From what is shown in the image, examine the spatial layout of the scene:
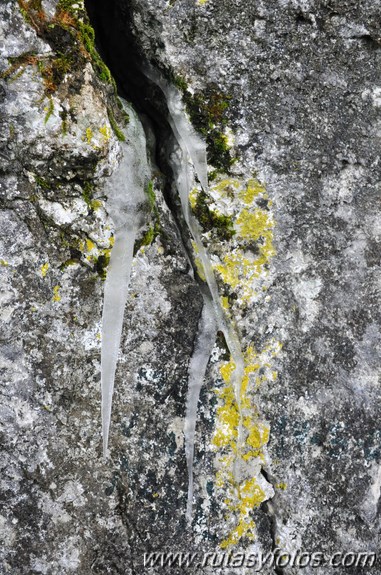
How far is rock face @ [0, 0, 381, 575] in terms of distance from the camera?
143cm

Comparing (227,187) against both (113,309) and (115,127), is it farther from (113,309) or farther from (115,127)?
(113,309)

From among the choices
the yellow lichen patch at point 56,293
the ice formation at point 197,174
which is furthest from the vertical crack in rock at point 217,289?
the yellow lichen patch at point 56,293

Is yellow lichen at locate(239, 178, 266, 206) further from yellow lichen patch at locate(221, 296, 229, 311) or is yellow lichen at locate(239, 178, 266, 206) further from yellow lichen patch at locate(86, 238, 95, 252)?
yellow lichen patch at locate(86, 238, 95, 252)

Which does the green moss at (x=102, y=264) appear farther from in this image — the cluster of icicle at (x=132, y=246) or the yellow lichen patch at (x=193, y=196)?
the yellow lichen patch at (x=193, y=196)

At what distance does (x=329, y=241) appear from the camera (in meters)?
1.66

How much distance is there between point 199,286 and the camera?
1.61 m

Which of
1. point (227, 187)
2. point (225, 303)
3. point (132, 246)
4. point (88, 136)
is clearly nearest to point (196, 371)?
point (225, 303)

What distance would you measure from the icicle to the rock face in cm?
2

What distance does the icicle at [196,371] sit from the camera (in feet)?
5.10

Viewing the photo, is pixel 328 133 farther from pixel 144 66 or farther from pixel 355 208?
pixel 144 66

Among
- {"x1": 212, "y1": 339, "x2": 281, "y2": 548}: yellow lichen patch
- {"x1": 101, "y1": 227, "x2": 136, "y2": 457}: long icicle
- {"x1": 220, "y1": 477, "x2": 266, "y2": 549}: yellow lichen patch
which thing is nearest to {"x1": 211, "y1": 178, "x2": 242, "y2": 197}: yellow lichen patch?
{"x1": 101, "y1": 227, "x2": 136, "y2": 457}: long icicle

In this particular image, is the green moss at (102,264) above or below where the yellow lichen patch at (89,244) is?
below

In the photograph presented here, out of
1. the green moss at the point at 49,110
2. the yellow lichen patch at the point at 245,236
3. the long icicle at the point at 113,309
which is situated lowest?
the long icicle at the point at 113,309

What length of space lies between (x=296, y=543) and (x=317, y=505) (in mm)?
107
